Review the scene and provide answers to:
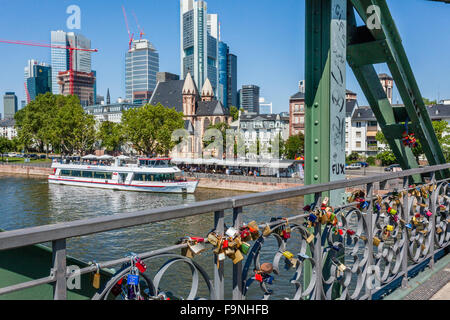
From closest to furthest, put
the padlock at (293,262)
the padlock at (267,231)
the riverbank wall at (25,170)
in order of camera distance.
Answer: the padlock at (267,231)
the padlock at (293,262)
the riverbank wall at (25,170)

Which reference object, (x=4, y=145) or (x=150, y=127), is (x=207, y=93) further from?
(x=4, y=145)

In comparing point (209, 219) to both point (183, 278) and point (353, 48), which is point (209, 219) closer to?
point (183, 278)

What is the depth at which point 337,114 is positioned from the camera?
3486 mm

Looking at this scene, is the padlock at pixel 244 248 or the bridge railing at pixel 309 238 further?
the padlock at pixel 244 248

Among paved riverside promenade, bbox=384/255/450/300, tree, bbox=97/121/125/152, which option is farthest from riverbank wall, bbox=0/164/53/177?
paved riverside promenade, bbox=384/255/450/300

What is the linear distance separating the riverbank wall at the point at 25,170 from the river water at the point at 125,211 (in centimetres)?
1669

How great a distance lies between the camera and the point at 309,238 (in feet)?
8.54

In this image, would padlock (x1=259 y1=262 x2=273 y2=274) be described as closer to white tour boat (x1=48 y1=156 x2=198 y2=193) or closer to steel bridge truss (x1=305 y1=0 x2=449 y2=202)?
steel bridge truss (x1=305 y1=0 x2=449 y2=202)

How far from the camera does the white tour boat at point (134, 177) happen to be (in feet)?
136

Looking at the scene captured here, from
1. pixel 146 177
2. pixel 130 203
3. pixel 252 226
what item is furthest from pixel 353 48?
pixel 146 177

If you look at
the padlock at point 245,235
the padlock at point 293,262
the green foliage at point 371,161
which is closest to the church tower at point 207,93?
the green foliage at point 371,161

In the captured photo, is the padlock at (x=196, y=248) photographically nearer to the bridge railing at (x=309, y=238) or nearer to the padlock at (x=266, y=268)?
the bridge railing at (x=309, y=238)

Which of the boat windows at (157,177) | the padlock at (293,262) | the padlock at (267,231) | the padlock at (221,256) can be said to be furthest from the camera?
the boat windows at (157,177)
